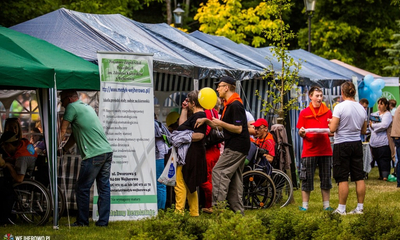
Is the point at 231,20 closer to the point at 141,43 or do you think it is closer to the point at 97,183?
the point at 141,43

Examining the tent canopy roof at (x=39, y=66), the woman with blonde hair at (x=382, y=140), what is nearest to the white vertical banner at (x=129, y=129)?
the tent canopy roof at (x=39, y=66)

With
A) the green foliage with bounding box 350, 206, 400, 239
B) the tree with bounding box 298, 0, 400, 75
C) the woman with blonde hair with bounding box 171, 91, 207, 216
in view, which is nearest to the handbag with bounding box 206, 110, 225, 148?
the woman with blonde hair with bounding box 171, 91, 207, 216

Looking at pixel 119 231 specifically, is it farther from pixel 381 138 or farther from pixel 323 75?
pixel 323 75

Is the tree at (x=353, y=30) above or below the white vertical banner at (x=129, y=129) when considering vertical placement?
above

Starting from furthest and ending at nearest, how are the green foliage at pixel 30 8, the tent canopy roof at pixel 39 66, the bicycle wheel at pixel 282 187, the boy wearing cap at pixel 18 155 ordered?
the green foliage at pixel 30 8 → the bicycle wheel at pixel 282 187 → the boy wearing cap at pixel 18 155 → the tent canopy roof at pixel 39 66

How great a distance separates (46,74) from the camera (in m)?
8.20

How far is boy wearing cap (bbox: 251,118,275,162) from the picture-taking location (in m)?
11.7

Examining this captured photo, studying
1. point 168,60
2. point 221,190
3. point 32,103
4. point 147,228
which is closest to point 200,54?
point 168,60

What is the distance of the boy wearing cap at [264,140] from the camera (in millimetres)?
11664

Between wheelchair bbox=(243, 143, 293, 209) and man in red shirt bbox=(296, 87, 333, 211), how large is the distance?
83 cm

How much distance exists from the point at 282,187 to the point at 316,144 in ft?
5.18

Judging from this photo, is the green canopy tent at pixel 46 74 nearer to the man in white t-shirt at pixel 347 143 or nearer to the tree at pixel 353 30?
the man in white t-shirt at pixel 347 143

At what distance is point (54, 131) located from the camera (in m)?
8.47

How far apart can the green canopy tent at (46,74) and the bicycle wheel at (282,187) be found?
3723 mm
